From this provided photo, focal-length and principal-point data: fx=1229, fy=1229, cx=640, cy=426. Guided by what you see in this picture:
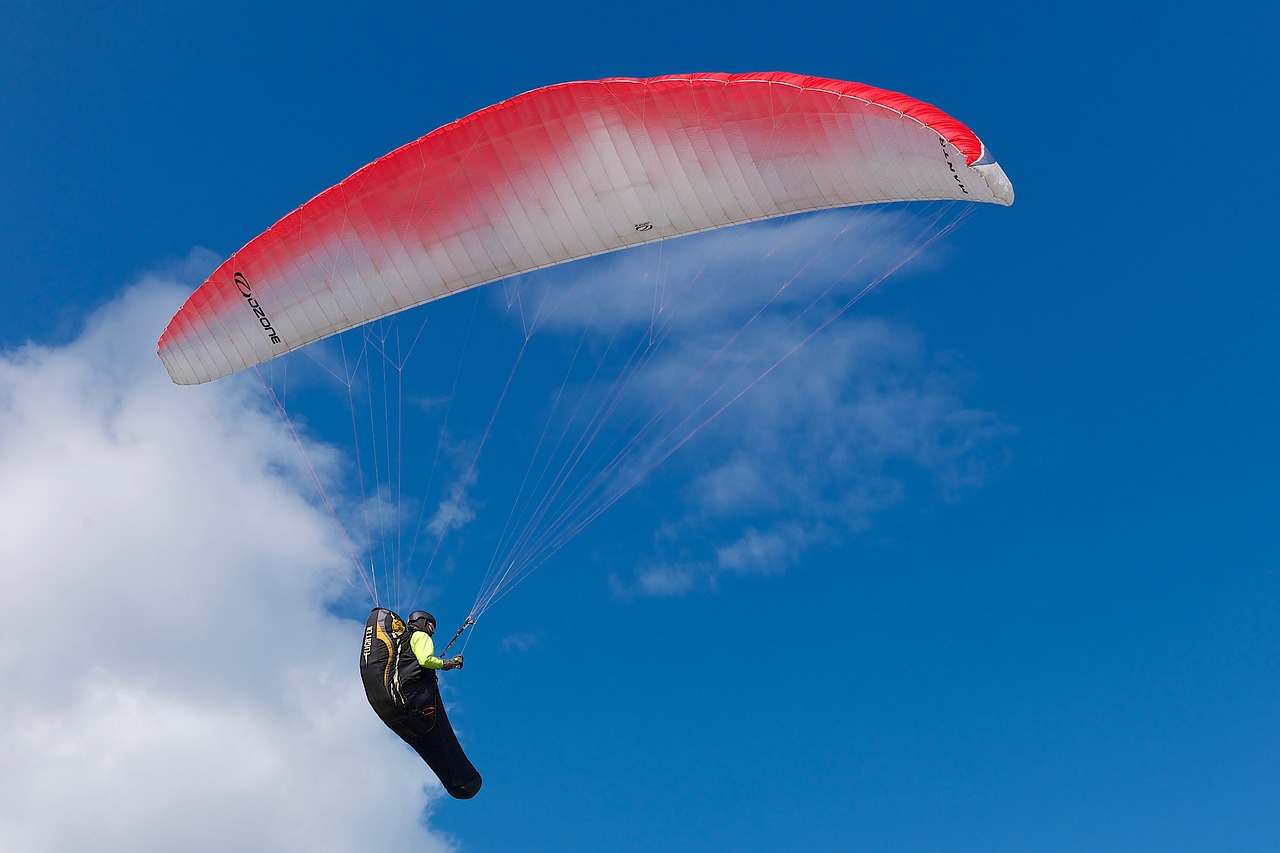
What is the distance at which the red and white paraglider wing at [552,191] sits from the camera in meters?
16.3

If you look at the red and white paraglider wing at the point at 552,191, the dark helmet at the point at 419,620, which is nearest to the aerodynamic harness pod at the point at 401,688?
the dark helmet at the point at 419,620

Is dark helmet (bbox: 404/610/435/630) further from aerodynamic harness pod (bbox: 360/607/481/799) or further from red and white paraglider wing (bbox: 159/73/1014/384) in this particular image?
red and white paraglider wing (bbox: 159/73/1014/384)

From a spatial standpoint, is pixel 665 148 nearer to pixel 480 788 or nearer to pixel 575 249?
pixel 575 249

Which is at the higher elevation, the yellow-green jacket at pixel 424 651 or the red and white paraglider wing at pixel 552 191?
the red and white paraglider wing at pixel 552 191

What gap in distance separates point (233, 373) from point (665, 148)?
7.82 meters

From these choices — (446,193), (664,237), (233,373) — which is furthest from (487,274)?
(233,373)

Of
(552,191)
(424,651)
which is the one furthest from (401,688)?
(552,191)

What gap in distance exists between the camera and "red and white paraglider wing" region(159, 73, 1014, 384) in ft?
53.4

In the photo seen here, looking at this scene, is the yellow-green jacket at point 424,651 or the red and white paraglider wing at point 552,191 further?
the red and white paraglider wing at point 552,191

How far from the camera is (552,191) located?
18.0 meters

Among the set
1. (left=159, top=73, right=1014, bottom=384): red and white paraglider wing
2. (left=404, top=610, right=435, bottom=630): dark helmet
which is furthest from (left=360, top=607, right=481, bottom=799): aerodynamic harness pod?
(left=159, top=73, right=1014, bottom=384): red and white paraglider wing

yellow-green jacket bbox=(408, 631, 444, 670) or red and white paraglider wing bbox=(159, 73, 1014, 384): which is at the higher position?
red and white paraglider wing bbox=(159, 73, 1014, 384)

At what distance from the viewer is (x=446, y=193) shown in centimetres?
1800

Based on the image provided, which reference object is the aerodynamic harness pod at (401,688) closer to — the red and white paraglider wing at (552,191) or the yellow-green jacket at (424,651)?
the yellow-green jacket at (424,651)
